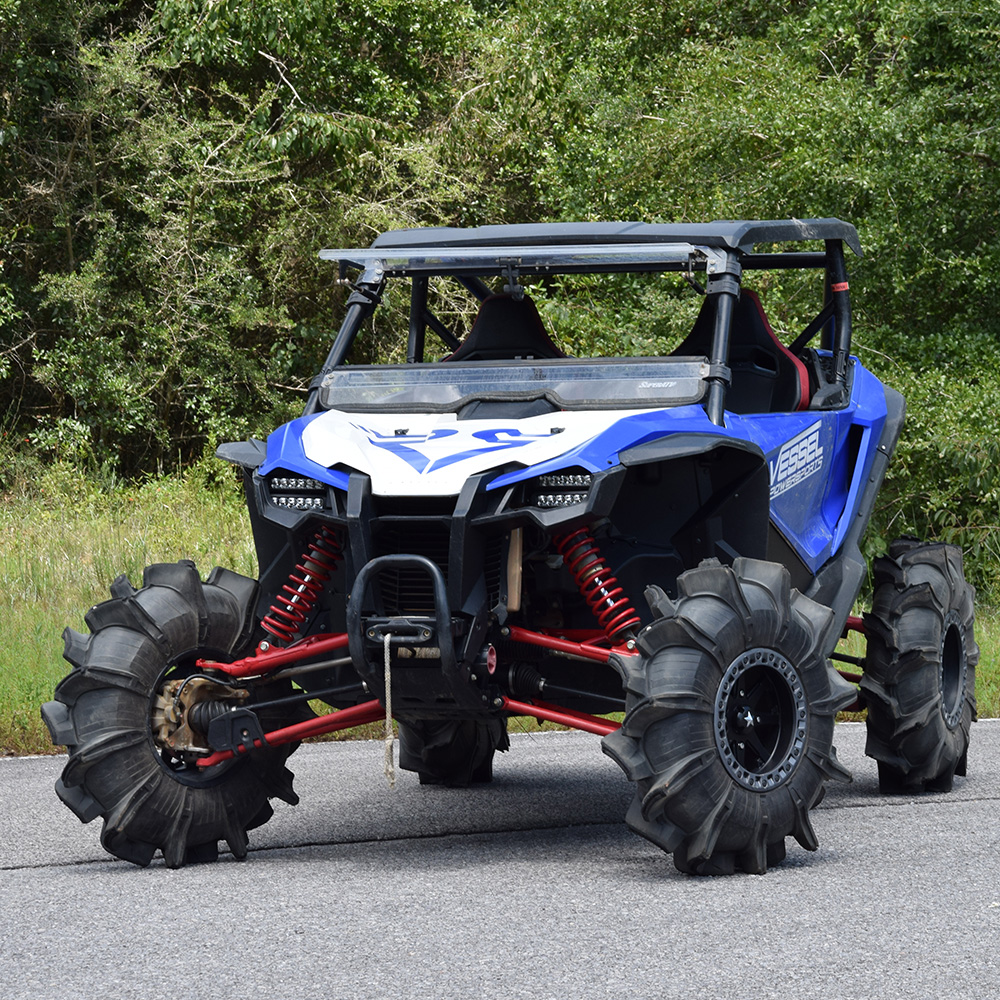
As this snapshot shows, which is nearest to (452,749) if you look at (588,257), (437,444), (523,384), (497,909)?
(523,384)

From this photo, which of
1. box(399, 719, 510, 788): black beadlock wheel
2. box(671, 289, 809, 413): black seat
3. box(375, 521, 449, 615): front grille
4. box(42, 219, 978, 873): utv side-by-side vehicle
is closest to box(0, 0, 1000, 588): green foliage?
box(671, 289, 809, 413): black seat

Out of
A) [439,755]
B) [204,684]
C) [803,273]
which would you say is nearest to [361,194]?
[803,273]

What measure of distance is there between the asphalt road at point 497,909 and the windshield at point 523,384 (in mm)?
1802

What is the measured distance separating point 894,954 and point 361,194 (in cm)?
1920

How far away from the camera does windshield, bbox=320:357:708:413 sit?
6.94 m

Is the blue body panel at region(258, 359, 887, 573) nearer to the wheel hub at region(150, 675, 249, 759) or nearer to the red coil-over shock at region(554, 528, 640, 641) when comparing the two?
the red coil-over shock at region(554, 528, 640, 641)

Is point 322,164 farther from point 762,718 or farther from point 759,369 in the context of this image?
point 762,718

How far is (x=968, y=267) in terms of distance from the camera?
18328 mm

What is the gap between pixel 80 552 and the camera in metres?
16.5

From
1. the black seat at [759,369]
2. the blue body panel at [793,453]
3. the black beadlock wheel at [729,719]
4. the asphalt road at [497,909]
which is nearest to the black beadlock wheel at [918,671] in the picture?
the asphalt road at [497,909]

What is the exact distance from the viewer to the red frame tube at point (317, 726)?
667 cm

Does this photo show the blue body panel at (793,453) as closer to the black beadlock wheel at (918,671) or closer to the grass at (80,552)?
the black beadlock wheel at (918,671)

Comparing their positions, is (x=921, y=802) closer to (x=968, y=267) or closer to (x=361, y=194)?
(x=968, y=267)

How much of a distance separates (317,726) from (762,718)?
5.61ft
